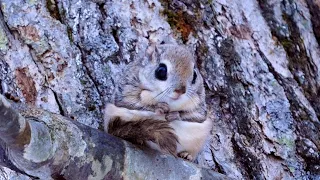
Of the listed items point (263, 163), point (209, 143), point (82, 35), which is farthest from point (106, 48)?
point (263, 163)

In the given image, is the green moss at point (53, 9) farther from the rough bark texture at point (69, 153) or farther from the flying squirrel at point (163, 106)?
the rough bark texture at point (69, 153)

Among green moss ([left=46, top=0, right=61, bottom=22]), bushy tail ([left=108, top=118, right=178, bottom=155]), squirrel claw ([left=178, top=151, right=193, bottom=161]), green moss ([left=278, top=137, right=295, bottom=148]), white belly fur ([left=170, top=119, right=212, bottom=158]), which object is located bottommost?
green moss ([left=278, top=137, right=295, bottom=148])

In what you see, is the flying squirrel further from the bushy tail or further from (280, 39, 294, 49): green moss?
(280, 39, 294, 49): green moss

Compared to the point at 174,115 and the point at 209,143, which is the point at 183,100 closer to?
the point at 174,115

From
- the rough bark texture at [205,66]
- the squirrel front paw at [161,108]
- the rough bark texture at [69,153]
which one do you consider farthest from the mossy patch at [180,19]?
the rough bark texture at [69,153]

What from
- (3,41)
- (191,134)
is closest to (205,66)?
(191,134)

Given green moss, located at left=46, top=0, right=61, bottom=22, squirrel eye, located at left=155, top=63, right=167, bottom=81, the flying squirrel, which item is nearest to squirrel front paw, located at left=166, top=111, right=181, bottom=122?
the flying squirrel
